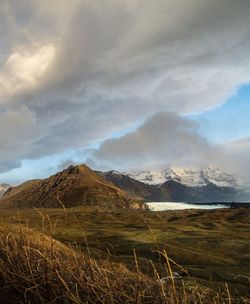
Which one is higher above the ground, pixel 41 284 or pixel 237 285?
pixel 41 284

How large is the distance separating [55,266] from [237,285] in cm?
1773

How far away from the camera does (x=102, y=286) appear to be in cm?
837

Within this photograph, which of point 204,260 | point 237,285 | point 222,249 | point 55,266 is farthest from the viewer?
point 222,249

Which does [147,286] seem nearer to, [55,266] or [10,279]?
[55,266]

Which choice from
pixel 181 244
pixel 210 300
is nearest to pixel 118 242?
pixel 181 244

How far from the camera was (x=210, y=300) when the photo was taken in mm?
7727

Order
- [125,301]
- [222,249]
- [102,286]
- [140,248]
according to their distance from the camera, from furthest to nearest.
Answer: [222,249] → [140,248] → [102,286] → [125,301]

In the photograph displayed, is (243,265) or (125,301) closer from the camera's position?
(125,301)

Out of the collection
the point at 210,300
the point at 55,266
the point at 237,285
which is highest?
the point at 55,266

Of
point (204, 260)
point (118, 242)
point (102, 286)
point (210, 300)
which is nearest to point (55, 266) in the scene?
point (102, 286)

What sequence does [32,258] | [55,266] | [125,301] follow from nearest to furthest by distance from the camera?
[125,301], [55,266], [32,258]

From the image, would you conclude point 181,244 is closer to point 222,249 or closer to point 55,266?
point 222,249

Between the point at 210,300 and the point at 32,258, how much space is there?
14.4 feet

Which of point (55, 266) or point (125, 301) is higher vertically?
point (55, 266)
